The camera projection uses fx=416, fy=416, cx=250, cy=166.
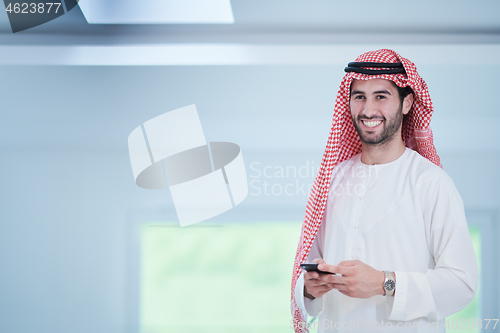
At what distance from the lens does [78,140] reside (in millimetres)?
3340

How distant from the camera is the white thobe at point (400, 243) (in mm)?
1256

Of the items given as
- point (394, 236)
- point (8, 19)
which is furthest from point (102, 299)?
point (394, 236)

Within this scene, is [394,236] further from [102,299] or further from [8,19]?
[8,19]

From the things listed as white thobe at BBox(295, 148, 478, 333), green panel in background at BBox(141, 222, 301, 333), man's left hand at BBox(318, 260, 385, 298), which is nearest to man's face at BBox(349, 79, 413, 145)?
white thobe at BBox(295, 148, 478, 333)

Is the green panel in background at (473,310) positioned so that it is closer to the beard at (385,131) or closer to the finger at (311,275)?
the beard at (385,131)

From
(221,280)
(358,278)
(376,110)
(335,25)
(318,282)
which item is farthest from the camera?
(221,280)

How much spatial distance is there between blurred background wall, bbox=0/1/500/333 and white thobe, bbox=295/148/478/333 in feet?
5.49

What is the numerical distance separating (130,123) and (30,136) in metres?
0.83

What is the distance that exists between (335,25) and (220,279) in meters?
2.10

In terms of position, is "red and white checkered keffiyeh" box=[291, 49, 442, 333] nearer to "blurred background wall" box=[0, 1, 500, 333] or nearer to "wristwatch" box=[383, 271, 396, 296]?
"wristwatch" box=[383, 271, 396, 296]

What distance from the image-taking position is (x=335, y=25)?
10.0 feet

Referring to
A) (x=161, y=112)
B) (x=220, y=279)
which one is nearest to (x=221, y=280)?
(x=220, y=279)

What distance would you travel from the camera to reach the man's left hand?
4.06 ft

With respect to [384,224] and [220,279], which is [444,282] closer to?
[384,224]
